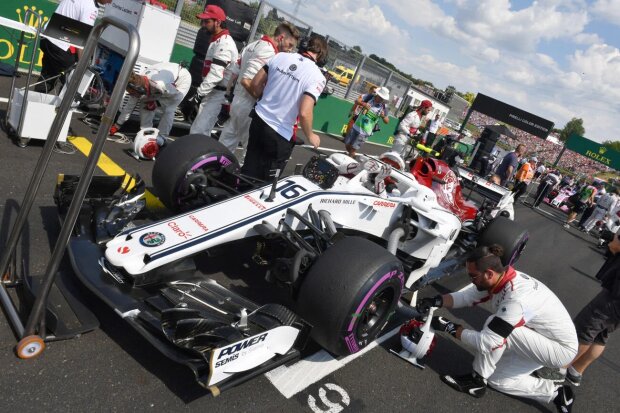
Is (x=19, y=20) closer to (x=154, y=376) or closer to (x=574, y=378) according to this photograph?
(x=154, y=376)

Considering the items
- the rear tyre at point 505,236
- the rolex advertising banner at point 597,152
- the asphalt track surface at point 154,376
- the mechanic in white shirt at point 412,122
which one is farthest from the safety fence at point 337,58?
the rolex advertising banner at point 597,152

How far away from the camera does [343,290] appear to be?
9.02 ft

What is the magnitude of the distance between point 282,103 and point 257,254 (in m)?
1.38

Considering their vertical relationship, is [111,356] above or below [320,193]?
below

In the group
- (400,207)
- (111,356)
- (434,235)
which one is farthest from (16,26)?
(434,235)

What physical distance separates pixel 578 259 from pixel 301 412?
10.00 metres

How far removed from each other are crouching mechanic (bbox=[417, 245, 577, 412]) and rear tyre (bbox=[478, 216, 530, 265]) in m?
2.07

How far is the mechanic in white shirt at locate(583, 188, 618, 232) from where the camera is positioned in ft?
49.6

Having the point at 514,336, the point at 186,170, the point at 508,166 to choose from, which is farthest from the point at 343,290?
the point at 508,166

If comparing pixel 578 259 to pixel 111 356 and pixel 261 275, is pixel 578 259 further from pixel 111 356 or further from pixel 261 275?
pixel 111 356

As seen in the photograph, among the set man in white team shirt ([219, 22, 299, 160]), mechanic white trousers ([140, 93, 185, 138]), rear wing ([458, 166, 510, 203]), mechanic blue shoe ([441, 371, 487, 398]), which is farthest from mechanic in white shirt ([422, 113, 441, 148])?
mechanic blue shoe ([441, 371, 487, 398])

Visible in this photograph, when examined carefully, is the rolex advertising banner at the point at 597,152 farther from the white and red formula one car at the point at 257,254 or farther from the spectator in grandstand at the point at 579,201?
the white and red formula one car at the point at 257,254

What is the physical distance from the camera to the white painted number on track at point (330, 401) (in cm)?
271

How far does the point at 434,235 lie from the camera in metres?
4.14
